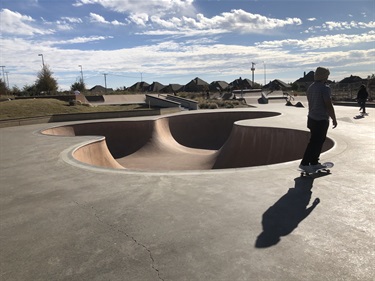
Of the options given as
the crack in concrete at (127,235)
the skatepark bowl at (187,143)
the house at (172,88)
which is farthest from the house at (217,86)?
the crack in concrete at (127,235)

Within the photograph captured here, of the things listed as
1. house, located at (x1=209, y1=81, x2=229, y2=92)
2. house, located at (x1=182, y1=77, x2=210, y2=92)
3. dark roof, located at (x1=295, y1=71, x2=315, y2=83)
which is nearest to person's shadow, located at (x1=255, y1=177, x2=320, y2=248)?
house, located at (x1=182, y1=77, x2=210, y2=92)

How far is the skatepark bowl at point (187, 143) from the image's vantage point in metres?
10.1

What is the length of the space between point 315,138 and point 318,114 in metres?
0.38

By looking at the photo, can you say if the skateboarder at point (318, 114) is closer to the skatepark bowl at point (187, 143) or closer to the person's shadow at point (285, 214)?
the person's shadow at point (285, 214)

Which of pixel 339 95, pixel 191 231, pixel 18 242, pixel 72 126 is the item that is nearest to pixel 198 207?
pixel 191 231

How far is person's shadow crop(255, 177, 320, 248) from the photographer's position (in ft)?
9.53

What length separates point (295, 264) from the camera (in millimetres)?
2451

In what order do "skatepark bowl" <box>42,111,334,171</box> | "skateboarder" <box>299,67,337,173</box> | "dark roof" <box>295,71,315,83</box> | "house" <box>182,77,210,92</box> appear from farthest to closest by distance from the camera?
"dark roof" <box>295,71,315,83</box>
"house" <box>182,77,210,92</box>
"skatepark bowl" <box>42,111,334,171</box>
"skateboarder" <box>299,67,337,173</box>

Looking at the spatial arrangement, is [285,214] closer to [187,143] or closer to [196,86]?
[187,143]

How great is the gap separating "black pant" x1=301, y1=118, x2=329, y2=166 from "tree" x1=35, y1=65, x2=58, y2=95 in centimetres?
4511

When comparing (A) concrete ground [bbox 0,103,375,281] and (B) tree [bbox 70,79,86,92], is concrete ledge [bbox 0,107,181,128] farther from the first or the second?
(B) tree [bbox 70,79,86,92]

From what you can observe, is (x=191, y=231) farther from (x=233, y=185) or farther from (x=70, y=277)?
(x=233, y=185)

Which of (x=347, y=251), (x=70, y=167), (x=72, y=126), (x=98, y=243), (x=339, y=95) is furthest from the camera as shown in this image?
(x=339, y=95)

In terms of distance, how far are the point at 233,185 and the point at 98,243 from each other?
88.8 inches
